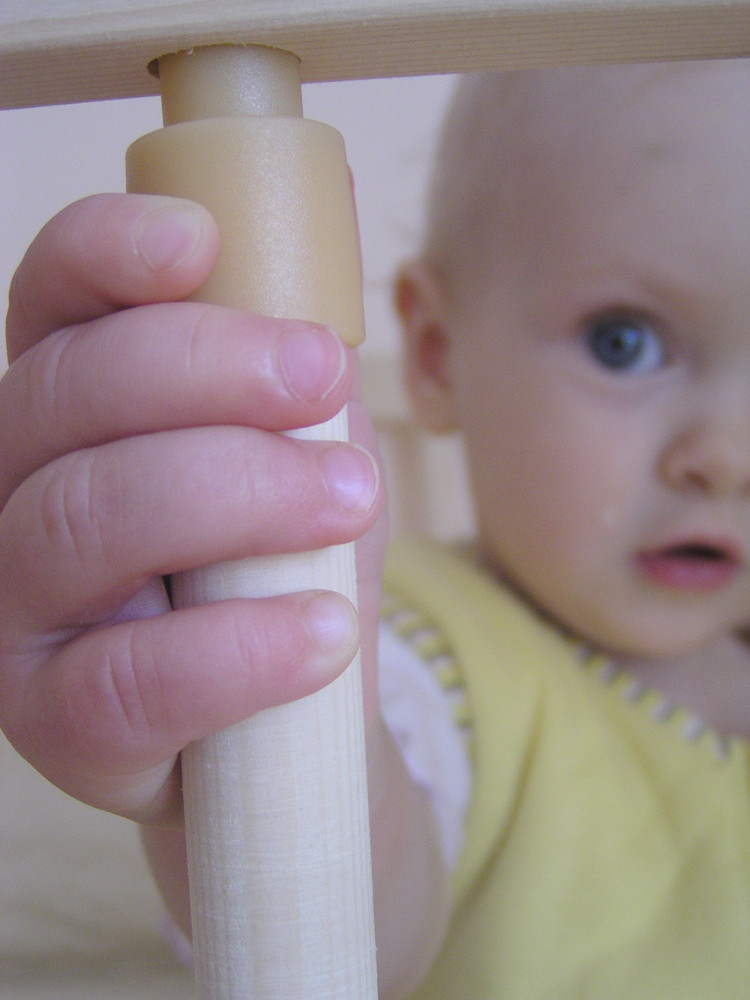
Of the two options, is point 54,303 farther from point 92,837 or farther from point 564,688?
point 92,837

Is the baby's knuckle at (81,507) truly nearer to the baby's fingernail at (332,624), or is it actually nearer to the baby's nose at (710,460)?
the baby's fingernail at (332,624)

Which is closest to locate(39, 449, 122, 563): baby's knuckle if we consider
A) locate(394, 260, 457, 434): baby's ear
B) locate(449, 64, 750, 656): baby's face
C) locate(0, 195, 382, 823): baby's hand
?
locate(0, 195, 382, 823): baby's hand

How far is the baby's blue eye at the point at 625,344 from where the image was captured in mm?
542

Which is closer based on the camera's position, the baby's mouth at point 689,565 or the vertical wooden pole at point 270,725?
the vertical wooden pole at point 270,725

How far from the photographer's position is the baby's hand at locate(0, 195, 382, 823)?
21 cm

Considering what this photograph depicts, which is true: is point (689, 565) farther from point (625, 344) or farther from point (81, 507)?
point (81, 507)

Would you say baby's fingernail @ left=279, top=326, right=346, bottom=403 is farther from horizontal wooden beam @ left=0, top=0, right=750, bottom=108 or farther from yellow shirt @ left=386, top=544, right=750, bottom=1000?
yellow shirt @ left=386, top=544, right=750, bottom=1000

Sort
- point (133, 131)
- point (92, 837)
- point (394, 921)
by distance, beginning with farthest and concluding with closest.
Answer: point (133, 131), point (92, 837), point (394, 921)

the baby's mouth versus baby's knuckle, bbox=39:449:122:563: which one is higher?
baby's knuckle, bbox=39:449:122:563

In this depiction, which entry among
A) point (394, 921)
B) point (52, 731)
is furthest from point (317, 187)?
point (394, 921)

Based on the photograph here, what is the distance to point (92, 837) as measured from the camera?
72 cm

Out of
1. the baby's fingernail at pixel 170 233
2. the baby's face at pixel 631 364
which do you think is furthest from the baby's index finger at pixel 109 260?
the baby's face at pixel 631 364

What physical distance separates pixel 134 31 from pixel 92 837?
2.10 feet

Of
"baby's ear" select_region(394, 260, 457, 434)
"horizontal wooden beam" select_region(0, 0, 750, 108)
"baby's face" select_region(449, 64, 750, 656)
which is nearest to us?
"horizontal wooden beam" select_region(0, 0, 750, 108)
